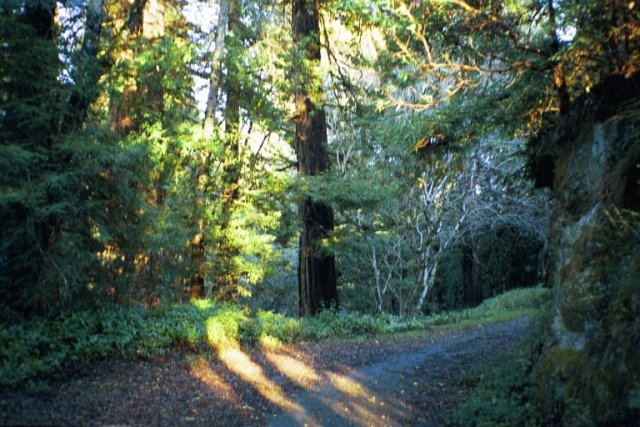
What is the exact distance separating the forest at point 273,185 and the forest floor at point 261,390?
73 mm

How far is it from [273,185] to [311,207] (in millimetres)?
1738

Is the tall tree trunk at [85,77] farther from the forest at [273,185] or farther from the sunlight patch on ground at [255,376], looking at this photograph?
the sunlight patch on ground at [255,376]

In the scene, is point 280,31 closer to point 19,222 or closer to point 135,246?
point 135,246

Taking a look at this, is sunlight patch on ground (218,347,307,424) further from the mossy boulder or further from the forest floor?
the mossy boulder

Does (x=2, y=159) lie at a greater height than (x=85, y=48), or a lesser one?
lesser

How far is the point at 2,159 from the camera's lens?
6449 mm

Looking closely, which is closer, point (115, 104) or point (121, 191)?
point (121, 191)

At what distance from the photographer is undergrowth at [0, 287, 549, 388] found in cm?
683

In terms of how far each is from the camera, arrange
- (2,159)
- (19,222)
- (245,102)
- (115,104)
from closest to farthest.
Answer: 1. (2,159)
2. (19,222)
3. (115,104)
4. (245,102)

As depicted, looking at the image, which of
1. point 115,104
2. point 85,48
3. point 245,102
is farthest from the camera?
point 245,102

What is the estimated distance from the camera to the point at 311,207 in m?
14.7

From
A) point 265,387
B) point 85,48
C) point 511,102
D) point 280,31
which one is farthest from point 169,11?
point 265,387

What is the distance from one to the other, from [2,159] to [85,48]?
2989 mm

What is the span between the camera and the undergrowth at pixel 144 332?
22.4 ft
